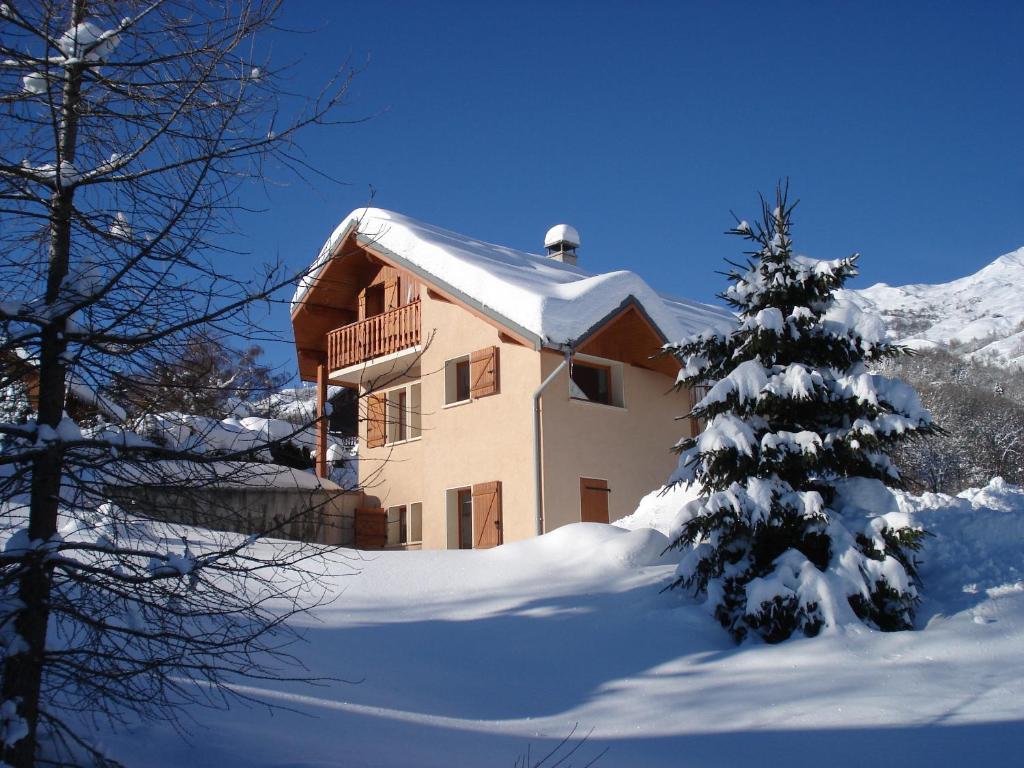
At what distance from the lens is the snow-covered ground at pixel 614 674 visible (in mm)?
5625

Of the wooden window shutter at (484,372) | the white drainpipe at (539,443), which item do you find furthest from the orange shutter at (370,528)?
the white drainpipe at (539,443)

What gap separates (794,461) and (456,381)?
34.5 feet

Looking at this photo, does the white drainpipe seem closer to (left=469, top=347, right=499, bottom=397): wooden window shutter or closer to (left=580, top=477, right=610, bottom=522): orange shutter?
(left=580, top=477, right=610, bottom=522): orange shutter

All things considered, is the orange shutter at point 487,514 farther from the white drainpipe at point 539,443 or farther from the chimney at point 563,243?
the chimney at point 563,243

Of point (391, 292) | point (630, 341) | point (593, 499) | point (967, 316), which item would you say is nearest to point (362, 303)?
point (391, 292)

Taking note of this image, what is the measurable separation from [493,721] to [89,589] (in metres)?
3.65

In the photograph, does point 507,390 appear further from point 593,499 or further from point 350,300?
point 350,300

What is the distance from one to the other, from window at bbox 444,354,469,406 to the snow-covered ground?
24.4 feet

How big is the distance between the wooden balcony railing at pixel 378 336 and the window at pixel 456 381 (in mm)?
874

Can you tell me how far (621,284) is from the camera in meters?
17.5

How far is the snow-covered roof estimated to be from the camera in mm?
15805

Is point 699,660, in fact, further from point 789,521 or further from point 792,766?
point 792,766

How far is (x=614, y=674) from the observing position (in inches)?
312

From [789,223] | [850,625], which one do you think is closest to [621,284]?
[789,223]
